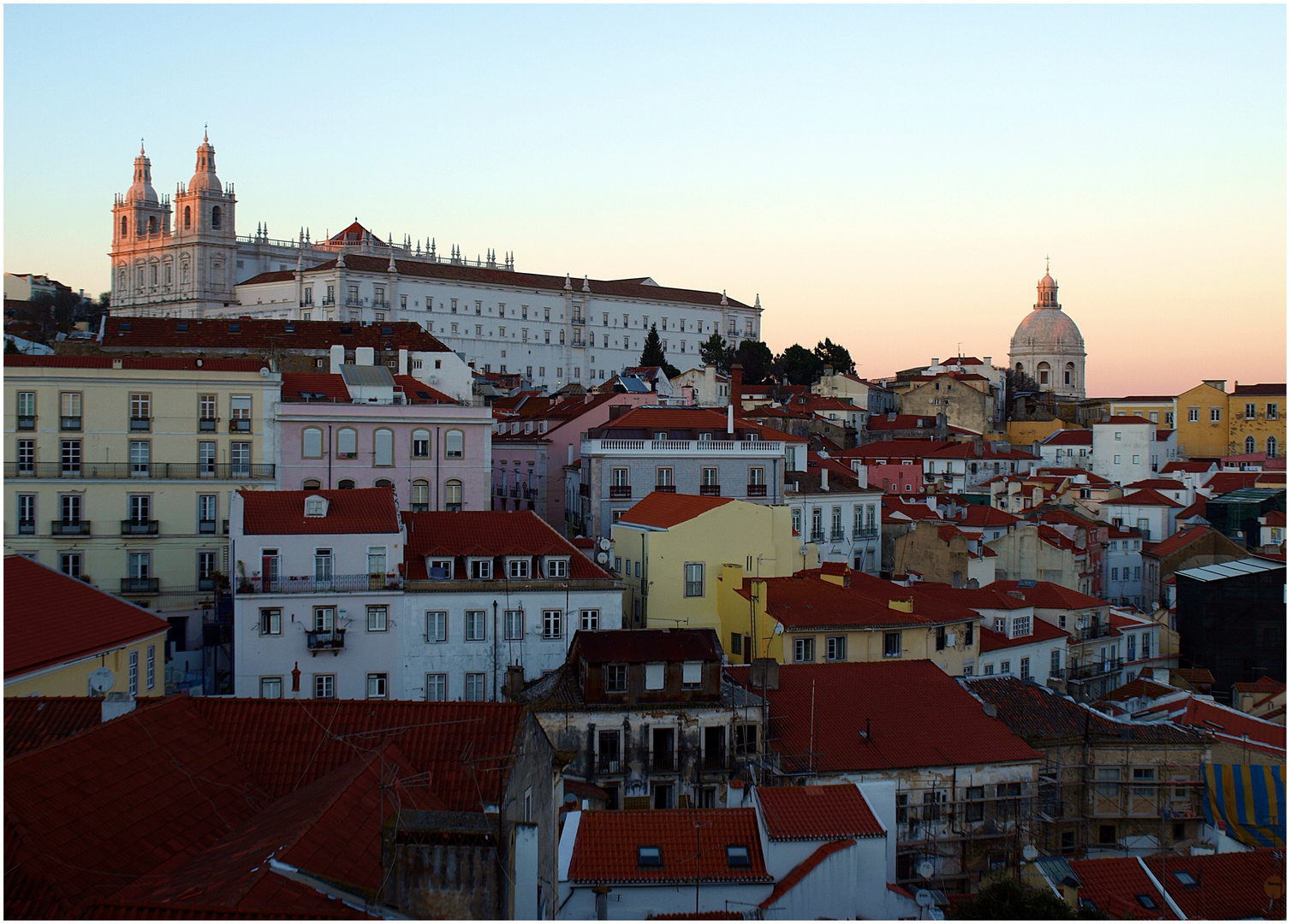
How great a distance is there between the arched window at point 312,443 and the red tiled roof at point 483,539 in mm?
8363

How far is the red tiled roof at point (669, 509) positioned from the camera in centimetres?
3197

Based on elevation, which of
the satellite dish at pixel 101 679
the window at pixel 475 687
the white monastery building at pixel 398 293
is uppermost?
the white monastery building at pixel 398 293

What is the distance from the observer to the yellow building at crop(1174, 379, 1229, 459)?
277ft

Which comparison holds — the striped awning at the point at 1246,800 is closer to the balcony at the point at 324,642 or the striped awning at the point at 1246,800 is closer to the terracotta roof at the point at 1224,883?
the terracotta roof at the point at 1224,883

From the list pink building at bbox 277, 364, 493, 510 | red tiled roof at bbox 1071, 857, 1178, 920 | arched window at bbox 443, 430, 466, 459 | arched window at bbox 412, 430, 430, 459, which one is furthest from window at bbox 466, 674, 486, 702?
red tiled roof at bbox 1071, 857, 1178, 920

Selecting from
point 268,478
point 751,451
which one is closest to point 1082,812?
point 751,451

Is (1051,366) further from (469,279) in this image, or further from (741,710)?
(741,710)

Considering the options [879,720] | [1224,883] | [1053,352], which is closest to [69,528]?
[879,720]

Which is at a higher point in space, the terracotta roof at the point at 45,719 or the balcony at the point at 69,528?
the balcony at the point at 69,528

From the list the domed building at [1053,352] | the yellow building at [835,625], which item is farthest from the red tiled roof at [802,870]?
the domed building at [1053,352]

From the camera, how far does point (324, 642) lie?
27.2m

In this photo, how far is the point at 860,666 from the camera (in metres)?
25.6

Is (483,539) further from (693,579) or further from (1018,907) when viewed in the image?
(1018,907)

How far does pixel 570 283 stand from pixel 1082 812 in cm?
10396
